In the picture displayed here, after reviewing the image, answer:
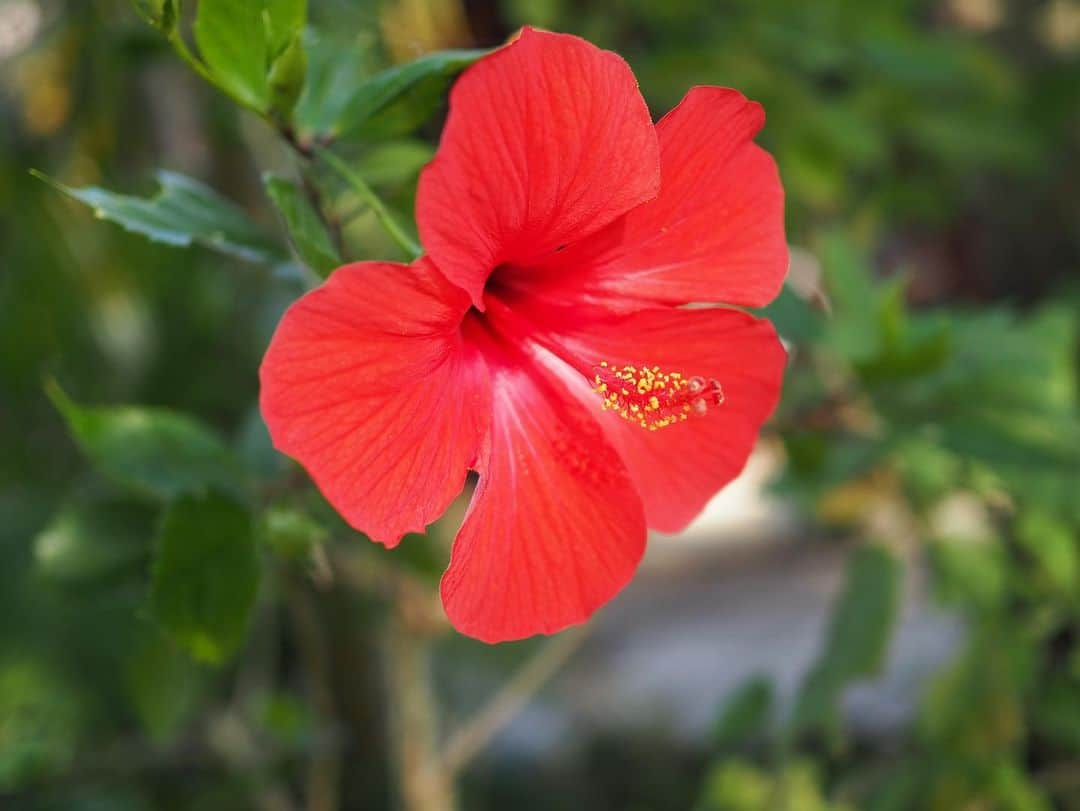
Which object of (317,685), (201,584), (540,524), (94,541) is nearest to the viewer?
(540,524)

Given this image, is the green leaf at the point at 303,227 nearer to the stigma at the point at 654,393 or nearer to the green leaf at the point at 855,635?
the stigma at the point at 654,393

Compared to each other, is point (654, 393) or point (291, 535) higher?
point (654, 393)

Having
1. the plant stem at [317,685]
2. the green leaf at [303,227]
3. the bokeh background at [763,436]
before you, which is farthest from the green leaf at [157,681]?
the green leaf at [303,227]

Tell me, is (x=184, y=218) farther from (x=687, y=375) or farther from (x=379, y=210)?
(x=687, y=375)

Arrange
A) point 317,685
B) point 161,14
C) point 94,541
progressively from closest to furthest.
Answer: point 161,14 → point 94,541 → point 317,685

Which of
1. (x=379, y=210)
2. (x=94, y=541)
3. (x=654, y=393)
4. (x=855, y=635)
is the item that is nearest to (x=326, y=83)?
(x=379, y=210)

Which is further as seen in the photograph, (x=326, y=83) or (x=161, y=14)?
(x=326, y=83)
